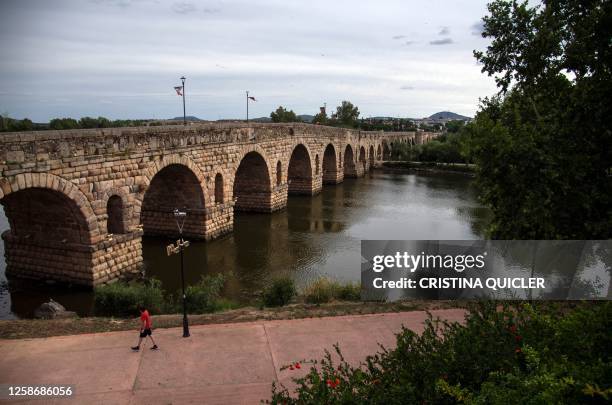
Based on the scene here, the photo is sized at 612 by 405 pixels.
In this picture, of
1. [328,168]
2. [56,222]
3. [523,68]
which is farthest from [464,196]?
[56,222]

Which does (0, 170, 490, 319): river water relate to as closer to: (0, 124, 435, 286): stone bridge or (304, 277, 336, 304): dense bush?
(0, 124, 435, 286): stone bridge

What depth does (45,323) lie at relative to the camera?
10.6 meters

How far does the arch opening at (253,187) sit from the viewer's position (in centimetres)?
2831

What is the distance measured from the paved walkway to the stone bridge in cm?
572

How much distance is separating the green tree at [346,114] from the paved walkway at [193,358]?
76319 mm

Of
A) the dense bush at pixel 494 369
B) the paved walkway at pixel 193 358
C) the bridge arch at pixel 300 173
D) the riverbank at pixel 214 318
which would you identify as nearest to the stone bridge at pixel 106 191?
the riverbank at pixel 214 318

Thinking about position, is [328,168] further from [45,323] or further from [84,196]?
[45,323]

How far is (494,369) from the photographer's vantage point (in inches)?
212

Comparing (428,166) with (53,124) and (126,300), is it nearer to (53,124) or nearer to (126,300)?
(53,124)

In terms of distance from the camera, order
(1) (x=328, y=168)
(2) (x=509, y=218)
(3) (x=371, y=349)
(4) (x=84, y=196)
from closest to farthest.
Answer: (3) (x=371, y=349) < (2) (x=509, y=218) < (4) (x=84, y=196) < (1) (x=328, y=168)

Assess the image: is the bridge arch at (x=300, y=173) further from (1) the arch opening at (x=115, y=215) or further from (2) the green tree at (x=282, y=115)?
(2) the green tree at (x=282, y=115)

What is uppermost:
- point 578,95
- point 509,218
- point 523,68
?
point 523,68

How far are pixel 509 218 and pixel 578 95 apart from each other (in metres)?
2.86

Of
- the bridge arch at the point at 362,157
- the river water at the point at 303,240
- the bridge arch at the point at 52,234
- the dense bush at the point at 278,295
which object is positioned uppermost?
the bridge arch at the point at 362,157
